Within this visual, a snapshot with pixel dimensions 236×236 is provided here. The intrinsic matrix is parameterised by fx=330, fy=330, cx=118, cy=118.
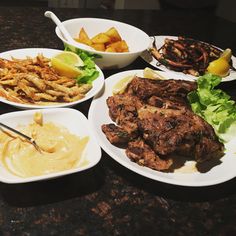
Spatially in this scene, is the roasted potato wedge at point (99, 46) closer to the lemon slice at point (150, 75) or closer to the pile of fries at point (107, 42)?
the pile of fries at point (107, 42)

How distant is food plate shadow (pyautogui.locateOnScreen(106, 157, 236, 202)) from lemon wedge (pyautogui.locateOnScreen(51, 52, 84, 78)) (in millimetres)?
671

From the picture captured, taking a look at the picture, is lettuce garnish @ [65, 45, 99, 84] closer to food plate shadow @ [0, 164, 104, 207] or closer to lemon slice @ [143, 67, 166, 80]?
lemon slice @ [143, 67, 166, 80]

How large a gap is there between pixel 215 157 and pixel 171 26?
2.13 m

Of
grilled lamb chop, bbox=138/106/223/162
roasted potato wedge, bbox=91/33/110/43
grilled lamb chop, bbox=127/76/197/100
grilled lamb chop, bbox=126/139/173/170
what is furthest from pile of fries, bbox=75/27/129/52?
grilled lamb chop, bbox=126/139/173/170

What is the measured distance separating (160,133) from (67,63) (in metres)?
0.80

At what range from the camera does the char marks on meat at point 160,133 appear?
4.77 feet

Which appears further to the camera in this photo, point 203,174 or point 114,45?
point 114,45

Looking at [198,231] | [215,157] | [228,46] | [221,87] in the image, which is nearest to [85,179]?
[198,231]

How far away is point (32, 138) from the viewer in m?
1.42

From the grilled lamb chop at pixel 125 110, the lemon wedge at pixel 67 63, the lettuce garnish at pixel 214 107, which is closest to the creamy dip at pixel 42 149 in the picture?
the grilled lamb chop at pixel 125 110

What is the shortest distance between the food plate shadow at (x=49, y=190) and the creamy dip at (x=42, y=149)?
8 centimetres

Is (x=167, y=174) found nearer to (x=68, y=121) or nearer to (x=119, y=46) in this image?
(x=68, y=121)

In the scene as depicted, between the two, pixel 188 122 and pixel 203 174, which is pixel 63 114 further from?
pixel 203 174

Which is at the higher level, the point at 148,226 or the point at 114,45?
the point at 114,45
